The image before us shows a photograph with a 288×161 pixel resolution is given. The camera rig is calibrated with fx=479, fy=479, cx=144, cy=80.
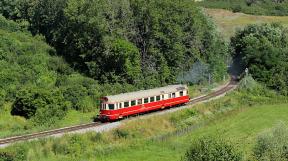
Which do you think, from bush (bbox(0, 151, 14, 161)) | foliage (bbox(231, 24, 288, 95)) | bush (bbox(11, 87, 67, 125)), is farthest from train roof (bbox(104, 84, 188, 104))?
foliage (bbox(231, 24, 288, 95))

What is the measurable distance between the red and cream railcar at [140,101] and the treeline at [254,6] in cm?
9256

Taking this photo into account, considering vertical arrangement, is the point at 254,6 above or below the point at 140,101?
above

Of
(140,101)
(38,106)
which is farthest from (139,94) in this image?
(38,106)

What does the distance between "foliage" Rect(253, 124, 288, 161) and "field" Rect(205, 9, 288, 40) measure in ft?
315

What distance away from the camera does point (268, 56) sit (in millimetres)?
94375

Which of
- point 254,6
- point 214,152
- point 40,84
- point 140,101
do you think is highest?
point 254,6

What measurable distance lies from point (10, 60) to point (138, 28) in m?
21.6

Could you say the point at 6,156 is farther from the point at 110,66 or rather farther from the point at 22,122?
the point at 110,66

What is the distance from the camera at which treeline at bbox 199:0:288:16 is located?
15812 cm

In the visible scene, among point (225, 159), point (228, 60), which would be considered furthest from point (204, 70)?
point (225, 159)

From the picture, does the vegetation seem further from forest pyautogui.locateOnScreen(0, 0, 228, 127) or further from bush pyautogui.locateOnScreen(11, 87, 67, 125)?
forest pyautogui.locateOnScreen(0, 0, 228, 127)

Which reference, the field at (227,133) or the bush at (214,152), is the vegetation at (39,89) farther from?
the bush at (214,152)

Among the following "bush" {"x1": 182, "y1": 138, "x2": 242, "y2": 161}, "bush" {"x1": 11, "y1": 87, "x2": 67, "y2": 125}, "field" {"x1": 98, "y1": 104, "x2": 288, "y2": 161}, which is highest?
"bush" {"x1": 182, "y1": 138, "x2": 242, "y2": 161}

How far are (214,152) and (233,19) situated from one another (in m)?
118
